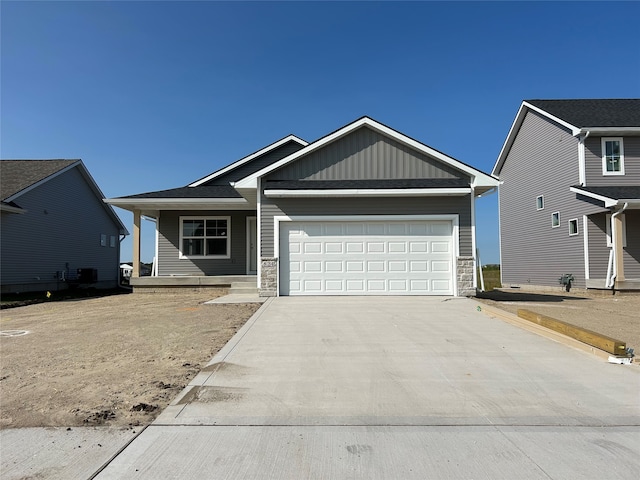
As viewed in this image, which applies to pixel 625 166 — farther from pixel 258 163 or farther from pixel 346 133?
pixel 258 163

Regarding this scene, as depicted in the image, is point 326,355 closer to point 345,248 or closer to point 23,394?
point 23,394

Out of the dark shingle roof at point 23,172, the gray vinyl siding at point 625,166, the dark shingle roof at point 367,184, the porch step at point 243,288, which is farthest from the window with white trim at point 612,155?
the dark shingle roof at point 23,172

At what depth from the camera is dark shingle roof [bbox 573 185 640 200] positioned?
1392cm

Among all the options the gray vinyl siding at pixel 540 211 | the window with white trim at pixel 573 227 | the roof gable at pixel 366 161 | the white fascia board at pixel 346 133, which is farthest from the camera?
the gray vinyl siding at pixel 540 211

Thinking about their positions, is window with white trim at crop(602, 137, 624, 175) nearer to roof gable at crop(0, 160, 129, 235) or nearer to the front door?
the front door

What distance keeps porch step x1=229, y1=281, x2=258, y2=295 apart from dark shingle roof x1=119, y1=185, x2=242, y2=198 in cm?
325

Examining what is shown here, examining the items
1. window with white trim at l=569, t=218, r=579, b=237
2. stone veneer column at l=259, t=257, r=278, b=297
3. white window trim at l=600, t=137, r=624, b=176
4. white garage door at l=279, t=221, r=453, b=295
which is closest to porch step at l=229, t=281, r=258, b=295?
stone veneer column at l=259, t=257, r=278, b=297

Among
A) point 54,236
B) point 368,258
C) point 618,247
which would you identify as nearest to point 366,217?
point 368,258

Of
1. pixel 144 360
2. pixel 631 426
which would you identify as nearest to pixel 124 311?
pixel 144 360

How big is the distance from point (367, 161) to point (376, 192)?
139 centimetres

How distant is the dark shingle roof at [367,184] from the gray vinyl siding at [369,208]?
14.2 inches

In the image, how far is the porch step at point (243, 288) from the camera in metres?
12.9

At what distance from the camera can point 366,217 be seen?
36.9ft

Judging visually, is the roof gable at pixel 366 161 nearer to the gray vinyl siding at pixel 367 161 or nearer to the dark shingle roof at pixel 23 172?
the gray vinyl siding at pixel 367 161
